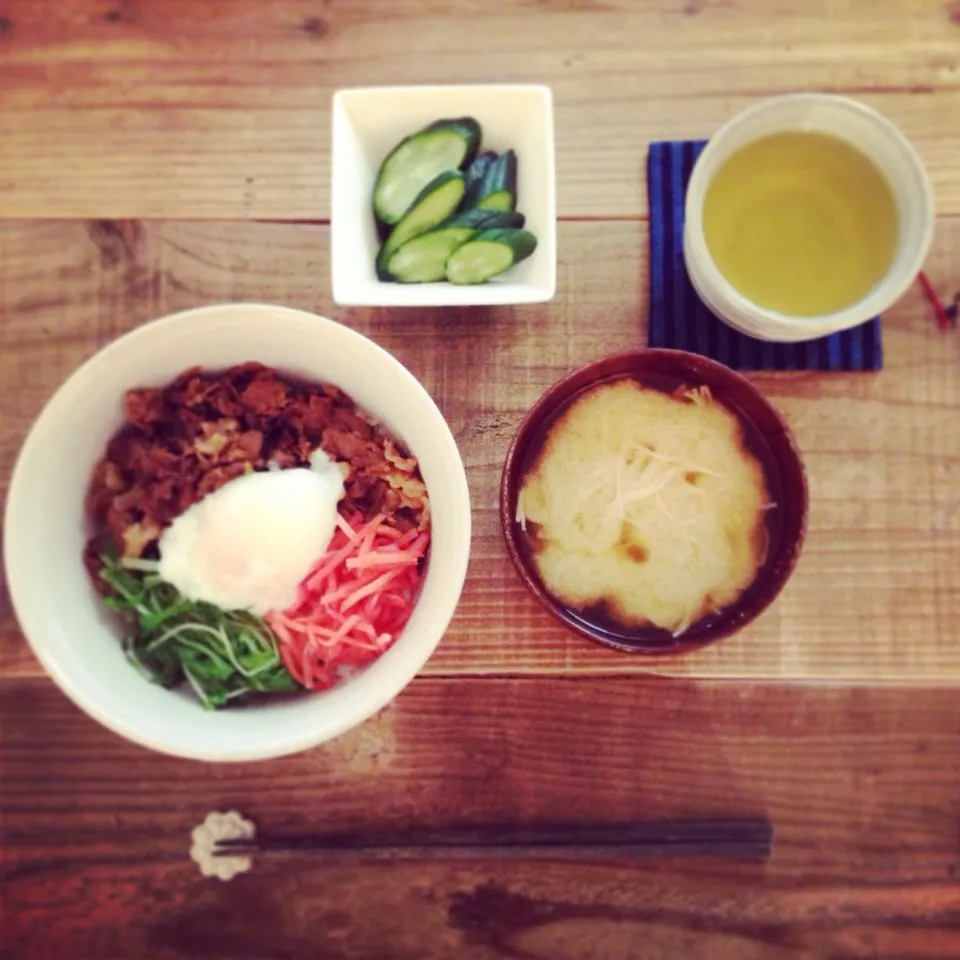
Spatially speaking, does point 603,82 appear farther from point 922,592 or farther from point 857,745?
point 857,745

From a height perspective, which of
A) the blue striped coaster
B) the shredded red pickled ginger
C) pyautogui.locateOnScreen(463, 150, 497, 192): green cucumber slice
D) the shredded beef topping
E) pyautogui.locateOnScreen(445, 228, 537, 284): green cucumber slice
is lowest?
the shredded red pickled ginger

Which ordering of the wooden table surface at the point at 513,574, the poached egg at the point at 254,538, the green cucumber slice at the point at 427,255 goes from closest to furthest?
1. the poached egg at the point at 254,538
2. the green cucumber slice at the point at 427,255
3. the wooden table surface at the point at 513,574

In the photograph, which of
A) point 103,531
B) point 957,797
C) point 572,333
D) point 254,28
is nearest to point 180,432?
point 103,531

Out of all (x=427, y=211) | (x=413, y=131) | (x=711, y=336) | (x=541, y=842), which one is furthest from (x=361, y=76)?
(x=541, y=842)

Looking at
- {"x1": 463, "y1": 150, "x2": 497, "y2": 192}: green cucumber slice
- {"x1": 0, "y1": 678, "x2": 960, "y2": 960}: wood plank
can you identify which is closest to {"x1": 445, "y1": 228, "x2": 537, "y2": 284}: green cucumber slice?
{"x1": 463, "y1": 150, "x2": 497, "y2": 192}: green cucumber slice

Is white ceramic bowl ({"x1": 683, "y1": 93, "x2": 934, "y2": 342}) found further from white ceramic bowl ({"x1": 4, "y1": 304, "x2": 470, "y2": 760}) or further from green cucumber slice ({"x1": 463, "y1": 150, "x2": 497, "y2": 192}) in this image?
white ceramic bowl ({"x1": 4, "y1": 304, "x2": 470, "y2": 760})

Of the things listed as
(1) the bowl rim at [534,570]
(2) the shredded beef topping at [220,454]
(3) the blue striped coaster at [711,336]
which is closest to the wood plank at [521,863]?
(1) the bowl rim at [534,570]

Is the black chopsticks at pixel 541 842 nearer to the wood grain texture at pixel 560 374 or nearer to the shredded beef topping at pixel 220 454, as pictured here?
the wood grain texture at pixel 560 374
